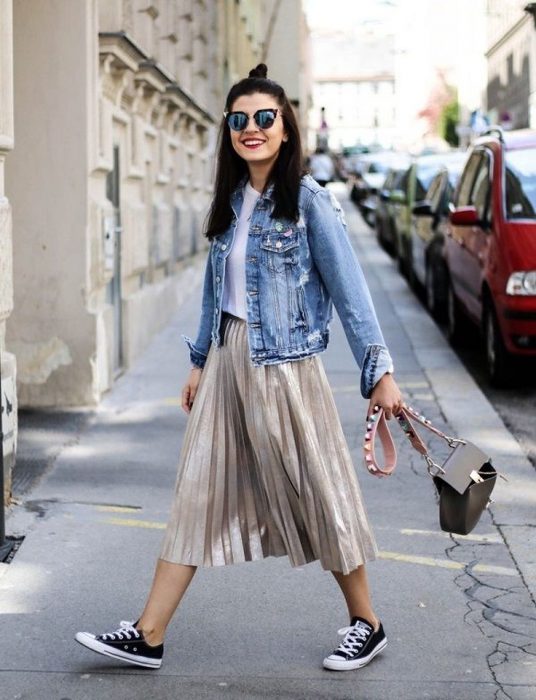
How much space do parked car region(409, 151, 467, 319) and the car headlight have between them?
12.8 ft

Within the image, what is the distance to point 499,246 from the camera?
1079cm

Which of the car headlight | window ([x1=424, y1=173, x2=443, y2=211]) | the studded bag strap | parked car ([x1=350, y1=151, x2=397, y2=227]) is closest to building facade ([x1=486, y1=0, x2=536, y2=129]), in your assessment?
parked car ([x1=350, y1=151, x2=397, y2=227])

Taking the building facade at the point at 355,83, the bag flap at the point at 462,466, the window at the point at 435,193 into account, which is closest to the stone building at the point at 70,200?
the bag flap at the point at 462,466

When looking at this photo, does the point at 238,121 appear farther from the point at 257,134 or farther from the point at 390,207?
the point at 390,207

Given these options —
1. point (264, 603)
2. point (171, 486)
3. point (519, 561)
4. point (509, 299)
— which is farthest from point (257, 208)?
point (509, 299)

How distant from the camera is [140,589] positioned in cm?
562

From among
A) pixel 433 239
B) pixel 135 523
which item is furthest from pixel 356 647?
pixel 433 239

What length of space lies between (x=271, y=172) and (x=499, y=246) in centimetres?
632

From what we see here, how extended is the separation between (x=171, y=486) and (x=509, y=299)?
3797 millimetres

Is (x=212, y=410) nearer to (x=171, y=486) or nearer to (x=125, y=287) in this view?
(x=171, y=486)

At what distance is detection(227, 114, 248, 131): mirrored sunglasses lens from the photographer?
15.1 ft

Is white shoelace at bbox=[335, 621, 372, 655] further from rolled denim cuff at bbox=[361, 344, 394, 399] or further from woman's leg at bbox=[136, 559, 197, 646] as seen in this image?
rolled denim cuff at bbox=[361, 344, 394, 399]

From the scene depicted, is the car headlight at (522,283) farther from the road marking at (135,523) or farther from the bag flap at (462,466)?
the bag flap at (462,466)

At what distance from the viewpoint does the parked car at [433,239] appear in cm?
1515
